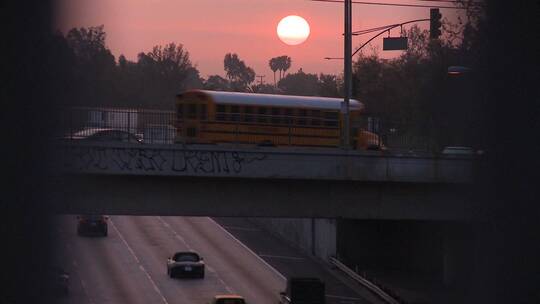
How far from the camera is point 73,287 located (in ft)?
86.0

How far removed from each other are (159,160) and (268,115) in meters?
9.03

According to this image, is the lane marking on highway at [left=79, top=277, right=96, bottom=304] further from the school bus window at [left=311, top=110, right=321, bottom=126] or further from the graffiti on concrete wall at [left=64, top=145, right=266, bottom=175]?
the graffiti on concrete wall at [left=64, top=145, right=266, bottom=175]

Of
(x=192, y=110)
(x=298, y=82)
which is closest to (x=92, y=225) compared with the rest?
(x=192, y=110)

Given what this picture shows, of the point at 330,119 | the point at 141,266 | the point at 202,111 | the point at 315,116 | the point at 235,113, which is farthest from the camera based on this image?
the point at 141,266

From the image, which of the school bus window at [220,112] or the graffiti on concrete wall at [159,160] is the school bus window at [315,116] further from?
the graffiti on concrete wall at [159,160]

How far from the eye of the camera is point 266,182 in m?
17.0

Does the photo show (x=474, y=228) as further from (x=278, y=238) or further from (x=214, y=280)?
(x=278, y=238)

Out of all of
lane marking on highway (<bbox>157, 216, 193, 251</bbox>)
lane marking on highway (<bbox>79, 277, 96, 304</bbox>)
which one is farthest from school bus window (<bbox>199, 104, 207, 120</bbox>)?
lane marking on highway (<bbox>157, 216, 193, 251</bbox>)

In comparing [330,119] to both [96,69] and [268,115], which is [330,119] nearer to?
[268,115]

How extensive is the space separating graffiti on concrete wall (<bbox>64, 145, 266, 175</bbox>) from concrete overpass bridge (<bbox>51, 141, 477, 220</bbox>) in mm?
17

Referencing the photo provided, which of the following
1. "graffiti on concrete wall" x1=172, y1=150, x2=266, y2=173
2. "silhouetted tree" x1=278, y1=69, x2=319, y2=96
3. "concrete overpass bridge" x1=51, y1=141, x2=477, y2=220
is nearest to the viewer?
"concrete overpass bridge" x1=51, y1=141, x2=477, y2=220

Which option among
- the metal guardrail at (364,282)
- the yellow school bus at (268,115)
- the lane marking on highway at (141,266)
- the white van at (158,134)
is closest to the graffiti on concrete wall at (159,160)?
the white van at (158,134)

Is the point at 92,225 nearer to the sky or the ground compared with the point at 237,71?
nearer to the ground

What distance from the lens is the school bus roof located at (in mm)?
24672
